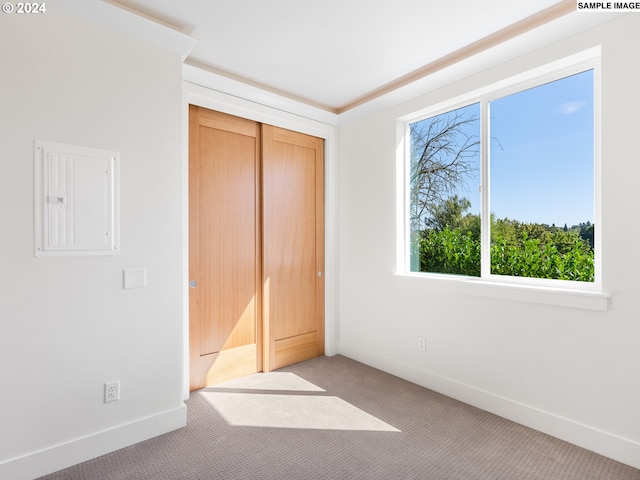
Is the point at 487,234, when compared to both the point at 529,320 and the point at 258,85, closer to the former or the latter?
the point at 529,320

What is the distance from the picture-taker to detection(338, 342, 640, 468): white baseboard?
1.91m

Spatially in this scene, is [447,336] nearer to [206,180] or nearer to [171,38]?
[206,180]

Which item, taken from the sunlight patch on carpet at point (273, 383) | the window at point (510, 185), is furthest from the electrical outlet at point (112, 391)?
the window at point (510, 185)

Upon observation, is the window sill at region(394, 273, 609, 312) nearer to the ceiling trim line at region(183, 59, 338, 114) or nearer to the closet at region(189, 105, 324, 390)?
the closet at region(189, 105, 324, 390)

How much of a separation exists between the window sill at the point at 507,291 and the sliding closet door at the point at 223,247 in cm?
141

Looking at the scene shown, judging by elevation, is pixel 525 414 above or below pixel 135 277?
below

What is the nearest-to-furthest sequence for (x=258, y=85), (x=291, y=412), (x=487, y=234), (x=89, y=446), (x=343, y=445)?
1. (x=89, y=446)
2. (x=343, y=445)
3. (x=291, y=412)
4. (x=487, y=234)
5. (x=258, y=85)

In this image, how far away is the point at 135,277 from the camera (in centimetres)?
211

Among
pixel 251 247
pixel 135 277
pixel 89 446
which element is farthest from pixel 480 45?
pixel 89 446

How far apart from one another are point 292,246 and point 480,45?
2.24 m

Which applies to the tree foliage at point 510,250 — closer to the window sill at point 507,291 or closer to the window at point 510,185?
the window at point 510,185

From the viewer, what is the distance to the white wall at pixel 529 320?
6.25 ft

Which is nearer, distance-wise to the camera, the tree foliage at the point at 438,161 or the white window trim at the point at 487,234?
the white window trim at the point at 487,234

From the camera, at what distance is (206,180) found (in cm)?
284
